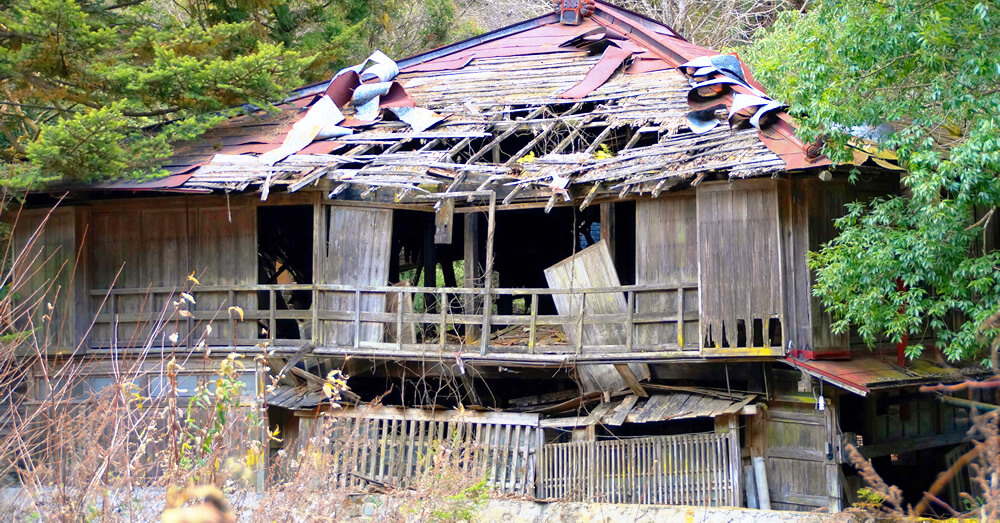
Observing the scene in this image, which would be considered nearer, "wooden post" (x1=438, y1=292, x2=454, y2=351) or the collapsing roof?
the collapsing roof

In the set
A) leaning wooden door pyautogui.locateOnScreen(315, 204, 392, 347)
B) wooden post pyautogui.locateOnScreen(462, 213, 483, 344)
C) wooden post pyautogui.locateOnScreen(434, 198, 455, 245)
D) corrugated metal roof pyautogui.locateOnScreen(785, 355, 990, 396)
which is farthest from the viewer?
leaning wooden door pyautogui.locateOnScreen(315, 204, 392, 347)

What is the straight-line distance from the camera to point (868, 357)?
36.4 ft

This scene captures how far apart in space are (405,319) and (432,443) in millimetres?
1833

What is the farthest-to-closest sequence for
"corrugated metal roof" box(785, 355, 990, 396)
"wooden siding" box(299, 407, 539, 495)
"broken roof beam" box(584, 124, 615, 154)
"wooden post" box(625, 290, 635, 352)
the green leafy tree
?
"broken roof beam" box(584, 124, 615, 154)
"wooden siding" box(299, 407, 539, 495)
"wooden post" box(625, 290, 635, 352)
"corrugated metal roof" box(785, 355, 990, 396)
the green leafy tree

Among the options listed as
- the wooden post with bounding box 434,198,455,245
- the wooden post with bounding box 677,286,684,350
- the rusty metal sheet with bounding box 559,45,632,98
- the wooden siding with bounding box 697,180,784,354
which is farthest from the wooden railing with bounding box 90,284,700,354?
the rusty metal sheet with bounding box 559,45,632,98

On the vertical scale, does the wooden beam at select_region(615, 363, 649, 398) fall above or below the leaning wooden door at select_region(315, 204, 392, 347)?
below

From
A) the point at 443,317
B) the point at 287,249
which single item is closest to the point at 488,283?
the point at 443,317

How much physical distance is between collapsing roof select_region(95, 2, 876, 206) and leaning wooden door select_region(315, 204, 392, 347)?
1.36 ft

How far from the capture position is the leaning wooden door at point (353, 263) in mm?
12617

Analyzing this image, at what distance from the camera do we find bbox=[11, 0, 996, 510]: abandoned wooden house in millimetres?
11070

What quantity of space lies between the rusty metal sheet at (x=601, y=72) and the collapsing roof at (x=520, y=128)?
0.12 ft

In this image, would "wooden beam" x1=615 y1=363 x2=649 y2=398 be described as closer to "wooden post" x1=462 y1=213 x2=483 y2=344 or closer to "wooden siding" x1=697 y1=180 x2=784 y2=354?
"wooden siding" x1=697 y1=180 x2=784 y2=354

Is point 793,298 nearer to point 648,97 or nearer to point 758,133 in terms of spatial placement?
point 758,133

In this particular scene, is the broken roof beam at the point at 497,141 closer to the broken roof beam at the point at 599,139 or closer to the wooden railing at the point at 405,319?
the broken roof beam at the point at 599,139
